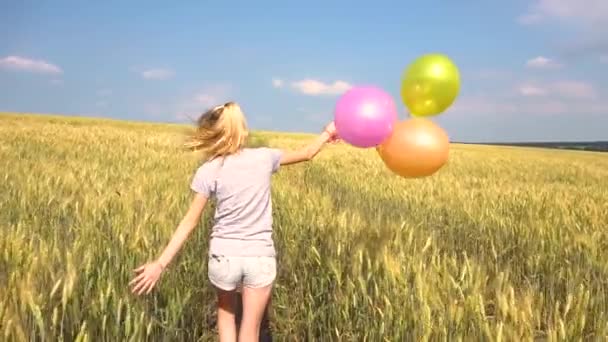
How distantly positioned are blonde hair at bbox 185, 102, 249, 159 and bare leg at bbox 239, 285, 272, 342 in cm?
60

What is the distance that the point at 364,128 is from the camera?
264cm

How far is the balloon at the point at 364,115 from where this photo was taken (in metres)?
2.63

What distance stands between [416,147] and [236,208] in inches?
37.9

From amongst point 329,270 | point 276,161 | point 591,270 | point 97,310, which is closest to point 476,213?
point 591,270

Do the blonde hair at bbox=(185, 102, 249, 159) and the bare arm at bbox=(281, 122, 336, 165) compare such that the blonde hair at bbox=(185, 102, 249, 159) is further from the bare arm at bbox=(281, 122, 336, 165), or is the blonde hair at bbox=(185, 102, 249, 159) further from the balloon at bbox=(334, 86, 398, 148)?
the balloon at bbox=(334, 86, 398, 148)

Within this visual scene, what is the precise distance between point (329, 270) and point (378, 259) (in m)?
0.37

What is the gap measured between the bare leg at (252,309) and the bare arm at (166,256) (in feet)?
1.15

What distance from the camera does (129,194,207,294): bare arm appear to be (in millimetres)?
2203

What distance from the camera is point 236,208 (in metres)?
2.44

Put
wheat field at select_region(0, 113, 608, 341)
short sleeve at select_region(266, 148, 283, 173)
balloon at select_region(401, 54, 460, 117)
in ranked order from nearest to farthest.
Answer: wheat field at select_region(0, 113, 608, 341)
short sleeve at select_region(266, 148, 283, 173)
balloon at select_region(401, 54, 460, 117)

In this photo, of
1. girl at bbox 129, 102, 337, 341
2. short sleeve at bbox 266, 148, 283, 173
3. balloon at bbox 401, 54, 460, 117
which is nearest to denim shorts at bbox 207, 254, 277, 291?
girl at bbox 129, 102, 337, 341

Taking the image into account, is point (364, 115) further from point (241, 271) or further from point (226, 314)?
point (226, 314)

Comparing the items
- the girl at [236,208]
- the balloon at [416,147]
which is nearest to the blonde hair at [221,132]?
the girl at [236,208]

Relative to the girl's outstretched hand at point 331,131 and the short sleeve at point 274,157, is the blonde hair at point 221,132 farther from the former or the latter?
the girl's outstretched hand at point 331,131
